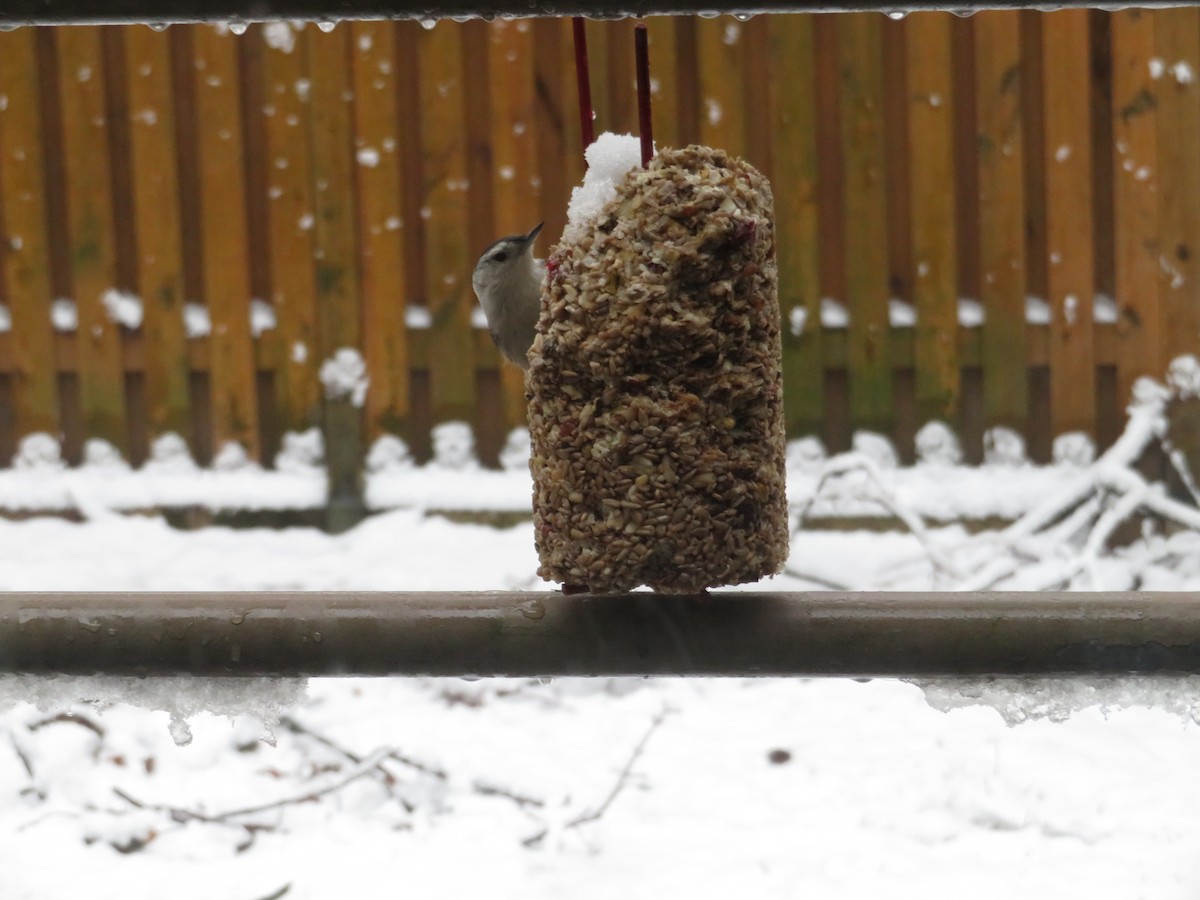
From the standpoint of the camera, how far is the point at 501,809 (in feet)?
9.81

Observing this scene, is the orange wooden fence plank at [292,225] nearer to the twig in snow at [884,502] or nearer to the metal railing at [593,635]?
the twig in snow at [884,502]

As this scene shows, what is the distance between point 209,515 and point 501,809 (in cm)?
165

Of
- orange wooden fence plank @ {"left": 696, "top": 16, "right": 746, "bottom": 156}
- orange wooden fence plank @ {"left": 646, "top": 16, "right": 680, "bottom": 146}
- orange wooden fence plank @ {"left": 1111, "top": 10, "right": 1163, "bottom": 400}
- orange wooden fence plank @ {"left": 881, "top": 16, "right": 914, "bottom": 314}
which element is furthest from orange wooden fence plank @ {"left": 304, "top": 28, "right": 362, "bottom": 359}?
orange wooden fence plank @ {"left": 1111, "top": 10, "right": 1163, "bottom": 400}

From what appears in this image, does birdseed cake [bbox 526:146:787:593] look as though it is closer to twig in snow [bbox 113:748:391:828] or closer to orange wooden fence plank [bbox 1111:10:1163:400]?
twig in snow [bbox 113:748:391:828]

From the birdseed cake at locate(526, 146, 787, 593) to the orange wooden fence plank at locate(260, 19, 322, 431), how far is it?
2.98 metres

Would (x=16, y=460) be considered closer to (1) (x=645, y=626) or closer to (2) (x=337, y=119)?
(2) (x=337, y=119)

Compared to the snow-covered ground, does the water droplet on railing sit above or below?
above

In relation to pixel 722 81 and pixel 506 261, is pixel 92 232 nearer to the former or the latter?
pixel 722 81

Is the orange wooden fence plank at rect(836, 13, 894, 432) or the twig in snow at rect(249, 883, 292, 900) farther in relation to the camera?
the orange wooden fence plank at rect(836, 13, 894, 432)

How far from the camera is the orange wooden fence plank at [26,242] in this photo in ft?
13.8

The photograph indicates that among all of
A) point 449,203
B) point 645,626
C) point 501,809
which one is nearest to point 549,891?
point 501,809

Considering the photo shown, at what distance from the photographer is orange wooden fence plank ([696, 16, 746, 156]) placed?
3.98 meters

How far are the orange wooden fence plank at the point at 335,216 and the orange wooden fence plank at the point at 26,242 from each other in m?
0.85

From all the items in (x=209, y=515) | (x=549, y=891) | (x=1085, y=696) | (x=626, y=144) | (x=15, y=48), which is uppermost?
(x=15, y=48)
